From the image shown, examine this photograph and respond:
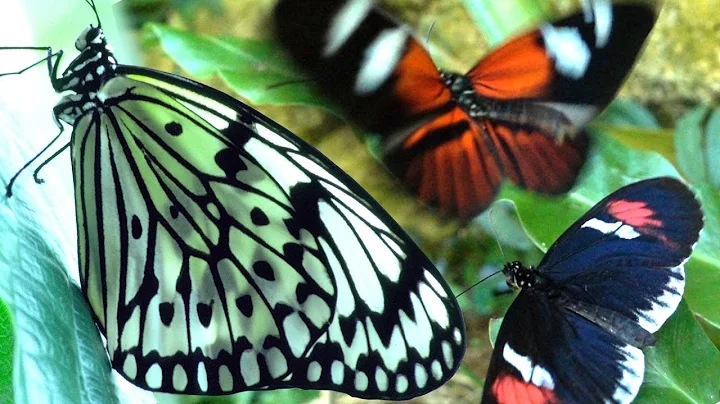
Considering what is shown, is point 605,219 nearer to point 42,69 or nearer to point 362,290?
point 362,290

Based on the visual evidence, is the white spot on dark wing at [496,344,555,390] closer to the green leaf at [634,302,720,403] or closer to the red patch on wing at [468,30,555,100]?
the green leaf at [634,302,720,403]

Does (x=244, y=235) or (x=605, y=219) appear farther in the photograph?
(x=605, y=219)

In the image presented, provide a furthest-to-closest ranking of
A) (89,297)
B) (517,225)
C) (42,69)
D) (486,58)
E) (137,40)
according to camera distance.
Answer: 1. (137,40)
2. (517,225)
3. (486,58)
4. (42,69)
5. (89,297)

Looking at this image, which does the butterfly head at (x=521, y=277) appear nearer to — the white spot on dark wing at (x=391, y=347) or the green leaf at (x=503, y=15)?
the white spot on dark wing at (x=391, y=347)

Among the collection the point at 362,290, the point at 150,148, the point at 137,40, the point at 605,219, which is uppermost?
the point at 137,40

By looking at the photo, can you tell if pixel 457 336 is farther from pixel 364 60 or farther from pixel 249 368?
pixel 364 60

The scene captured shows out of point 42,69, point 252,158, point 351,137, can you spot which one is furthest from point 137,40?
point 252,158

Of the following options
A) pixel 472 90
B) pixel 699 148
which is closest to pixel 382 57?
pixel 472 90
